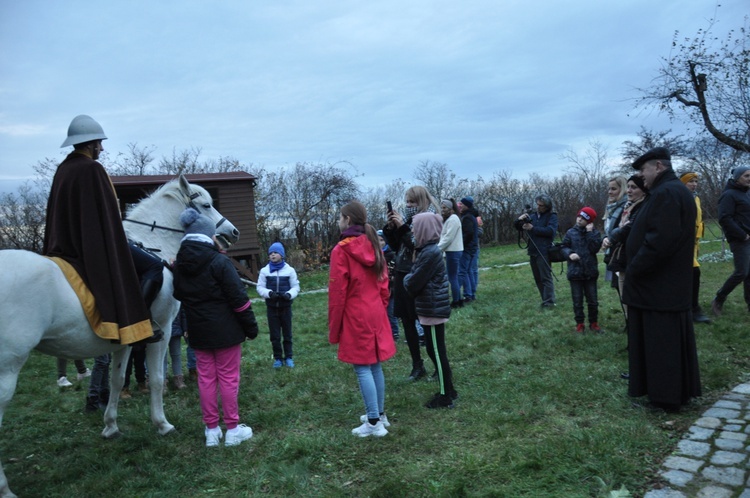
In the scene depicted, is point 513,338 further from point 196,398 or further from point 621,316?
point 196,398

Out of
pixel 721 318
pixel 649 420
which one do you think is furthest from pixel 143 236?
pixel 721 318

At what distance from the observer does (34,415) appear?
17.4 ft

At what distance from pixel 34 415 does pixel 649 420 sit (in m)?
5.99

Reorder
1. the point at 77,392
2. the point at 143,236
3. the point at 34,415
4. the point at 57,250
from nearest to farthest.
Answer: the point at 57,250, the point at 143,236, the point at 34,415, the point at 77,392

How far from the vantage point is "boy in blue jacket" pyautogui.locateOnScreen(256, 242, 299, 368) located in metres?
Answer: 6.27

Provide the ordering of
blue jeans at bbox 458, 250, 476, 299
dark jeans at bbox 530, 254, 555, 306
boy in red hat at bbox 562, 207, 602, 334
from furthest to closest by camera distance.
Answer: blue jeans at bbox 458, 250, 476, 299
dark jeans at bbox 530, 254, 555, 306
boy in red hat at bbox 562, 207, 602, 334

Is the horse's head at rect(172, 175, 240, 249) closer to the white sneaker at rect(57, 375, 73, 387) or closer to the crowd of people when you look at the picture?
the crowd of people

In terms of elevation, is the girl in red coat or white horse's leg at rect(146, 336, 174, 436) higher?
the girl in red coat

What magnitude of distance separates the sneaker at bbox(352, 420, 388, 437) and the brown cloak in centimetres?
193

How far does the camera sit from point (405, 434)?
4.11m

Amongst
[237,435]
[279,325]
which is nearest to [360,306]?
[237,435]

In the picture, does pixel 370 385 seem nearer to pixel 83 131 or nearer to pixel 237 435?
pixel 237 435

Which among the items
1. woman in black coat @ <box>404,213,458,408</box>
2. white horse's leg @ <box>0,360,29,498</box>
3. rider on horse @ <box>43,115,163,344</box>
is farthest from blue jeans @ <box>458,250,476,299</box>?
white horse's leg @ <box>0,360,29,498</box>

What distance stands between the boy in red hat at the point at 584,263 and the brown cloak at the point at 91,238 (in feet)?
18.0
